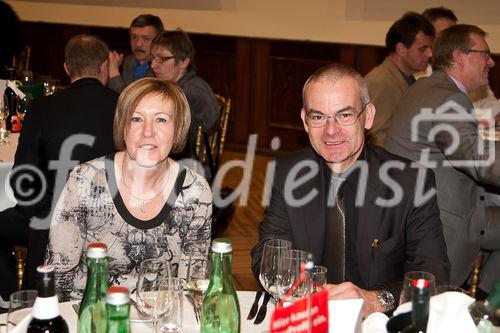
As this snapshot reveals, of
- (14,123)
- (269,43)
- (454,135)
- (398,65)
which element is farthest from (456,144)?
(269,43)

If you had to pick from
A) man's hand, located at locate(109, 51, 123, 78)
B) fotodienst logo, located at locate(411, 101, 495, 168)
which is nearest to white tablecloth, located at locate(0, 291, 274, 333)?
fotodienst logo, located at locate(411, 101, 495, 168)

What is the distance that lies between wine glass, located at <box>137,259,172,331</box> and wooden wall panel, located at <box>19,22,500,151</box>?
5439mm

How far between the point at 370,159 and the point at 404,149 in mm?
1280

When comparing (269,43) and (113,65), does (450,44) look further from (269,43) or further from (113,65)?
(269,43)

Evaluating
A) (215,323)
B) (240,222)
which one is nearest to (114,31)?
(240,222)

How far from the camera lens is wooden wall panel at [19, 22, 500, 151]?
726cm

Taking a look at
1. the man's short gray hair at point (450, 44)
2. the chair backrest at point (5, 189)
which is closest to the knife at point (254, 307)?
the chair backrest at point (5, 189)

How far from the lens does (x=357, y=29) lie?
276 inches

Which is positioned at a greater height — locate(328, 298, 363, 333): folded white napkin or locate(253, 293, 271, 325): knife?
locate(328, 298, 363, 333): folded white napkin

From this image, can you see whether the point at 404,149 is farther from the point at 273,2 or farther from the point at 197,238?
the point at 273,2

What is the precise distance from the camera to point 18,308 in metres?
1.74

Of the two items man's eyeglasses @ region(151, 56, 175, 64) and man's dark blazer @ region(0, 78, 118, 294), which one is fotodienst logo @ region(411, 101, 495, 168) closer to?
man's dark blazer @ region(0, 78, 118, 294)

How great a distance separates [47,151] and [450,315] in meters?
2.48

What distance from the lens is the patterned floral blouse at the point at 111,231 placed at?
257 centimetres
